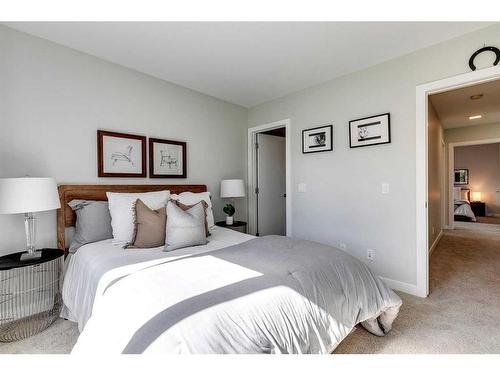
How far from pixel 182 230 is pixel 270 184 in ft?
8.14

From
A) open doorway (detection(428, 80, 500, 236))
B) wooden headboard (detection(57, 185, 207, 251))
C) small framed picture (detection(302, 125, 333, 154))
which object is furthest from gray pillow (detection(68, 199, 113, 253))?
open doorway (detection(428, 80, 500, 236))

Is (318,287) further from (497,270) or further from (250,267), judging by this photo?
(497,270)

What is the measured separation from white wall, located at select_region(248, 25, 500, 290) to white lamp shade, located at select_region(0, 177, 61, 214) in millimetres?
2736

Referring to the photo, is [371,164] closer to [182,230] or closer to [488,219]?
[182,230]

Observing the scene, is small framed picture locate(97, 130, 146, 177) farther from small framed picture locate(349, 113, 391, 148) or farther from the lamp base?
small framed picture locate(349, 113, 391, 148)

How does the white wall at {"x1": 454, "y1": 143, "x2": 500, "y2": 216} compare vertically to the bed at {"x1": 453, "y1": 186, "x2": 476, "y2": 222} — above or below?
above

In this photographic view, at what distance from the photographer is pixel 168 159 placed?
Result: 3.01 m

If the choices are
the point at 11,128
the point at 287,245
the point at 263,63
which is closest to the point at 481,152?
the point at 263,63

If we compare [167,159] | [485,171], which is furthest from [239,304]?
[485,171]

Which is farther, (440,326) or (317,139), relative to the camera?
(317,139)

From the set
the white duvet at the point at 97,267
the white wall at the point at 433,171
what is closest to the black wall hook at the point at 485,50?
the white wall at the point at 433,171

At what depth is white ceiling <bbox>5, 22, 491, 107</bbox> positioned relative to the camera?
1.99m

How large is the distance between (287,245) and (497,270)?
121 inches

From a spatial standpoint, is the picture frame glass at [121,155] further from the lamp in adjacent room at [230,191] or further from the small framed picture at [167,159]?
the lamp in adjacent room at [230,191]
